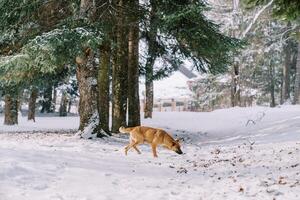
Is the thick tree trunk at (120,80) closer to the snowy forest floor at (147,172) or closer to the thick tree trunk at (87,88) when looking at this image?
the snowy forest floor at (147,172)

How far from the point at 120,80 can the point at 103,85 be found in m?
1.67

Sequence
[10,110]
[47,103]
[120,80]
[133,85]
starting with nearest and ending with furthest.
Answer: [120,80] < [133,85] < [10,110] < [47,103]

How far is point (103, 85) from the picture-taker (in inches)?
696

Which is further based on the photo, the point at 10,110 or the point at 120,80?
the point at 10,110

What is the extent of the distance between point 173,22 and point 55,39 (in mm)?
4516

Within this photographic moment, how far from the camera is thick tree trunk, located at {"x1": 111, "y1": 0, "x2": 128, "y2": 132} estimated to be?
1905 cm

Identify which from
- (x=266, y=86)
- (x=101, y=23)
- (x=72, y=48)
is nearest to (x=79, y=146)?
(x=72, y=48)

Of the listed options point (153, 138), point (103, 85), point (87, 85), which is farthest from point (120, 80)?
point (153, 138)

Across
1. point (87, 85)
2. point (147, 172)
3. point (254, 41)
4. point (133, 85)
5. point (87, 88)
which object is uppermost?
point (254, 41)

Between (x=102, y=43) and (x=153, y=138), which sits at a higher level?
(x=102, y=43)

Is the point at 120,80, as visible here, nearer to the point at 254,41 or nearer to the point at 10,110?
the point at 10,110

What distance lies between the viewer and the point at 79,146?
1399 centimetres

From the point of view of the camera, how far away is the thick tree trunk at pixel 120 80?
1905 centimetres

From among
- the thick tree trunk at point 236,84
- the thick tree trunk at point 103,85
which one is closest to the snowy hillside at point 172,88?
the thick tree trunk at point 236,84
